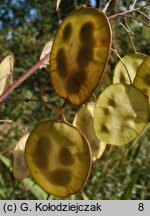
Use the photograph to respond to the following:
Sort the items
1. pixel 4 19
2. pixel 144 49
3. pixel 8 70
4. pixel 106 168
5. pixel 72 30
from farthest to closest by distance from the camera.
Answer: pixel 4 19 < pixel 144 49 < pixel 106 168 < pixel 8 70 < pixel 72 30

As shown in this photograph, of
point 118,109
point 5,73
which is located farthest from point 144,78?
point 5,73

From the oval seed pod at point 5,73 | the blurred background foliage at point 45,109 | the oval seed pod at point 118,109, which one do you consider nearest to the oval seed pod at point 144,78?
the oval seed pod at point 118,109

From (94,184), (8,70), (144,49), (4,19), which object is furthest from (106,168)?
(4,19)

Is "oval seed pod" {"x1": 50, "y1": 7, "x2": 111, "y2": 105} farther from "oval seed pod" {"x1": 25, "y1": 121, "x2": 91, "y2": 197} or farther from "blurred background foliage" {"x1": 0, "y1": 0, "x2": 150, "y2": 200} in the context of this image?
"blurred background foliage" {"x1": 0, "y1": 0, "x2": 150, "y2": 200}

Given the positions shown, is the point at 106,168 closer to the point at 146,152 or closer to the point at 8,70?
the point at 146,152

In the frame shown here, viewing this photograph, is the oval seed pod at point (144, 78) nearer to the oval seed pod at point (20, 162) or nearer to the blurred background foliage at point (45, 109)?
the oval seed pod at point (20, 162)

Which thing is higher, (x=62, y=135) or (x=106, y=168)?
(x=62, y=135)

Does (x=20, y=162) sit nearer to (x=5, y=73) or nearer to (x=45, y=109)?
(x=5, y=73)

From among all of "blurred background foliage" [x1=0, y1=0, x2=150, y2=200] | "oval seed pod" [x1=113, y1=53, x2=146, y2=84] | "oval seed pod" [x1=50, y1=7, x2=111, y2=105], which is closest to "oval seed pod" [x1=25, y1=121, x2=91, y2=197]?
"oval seed pod" [x1=50, y1=7, x2=111, y2=105]
